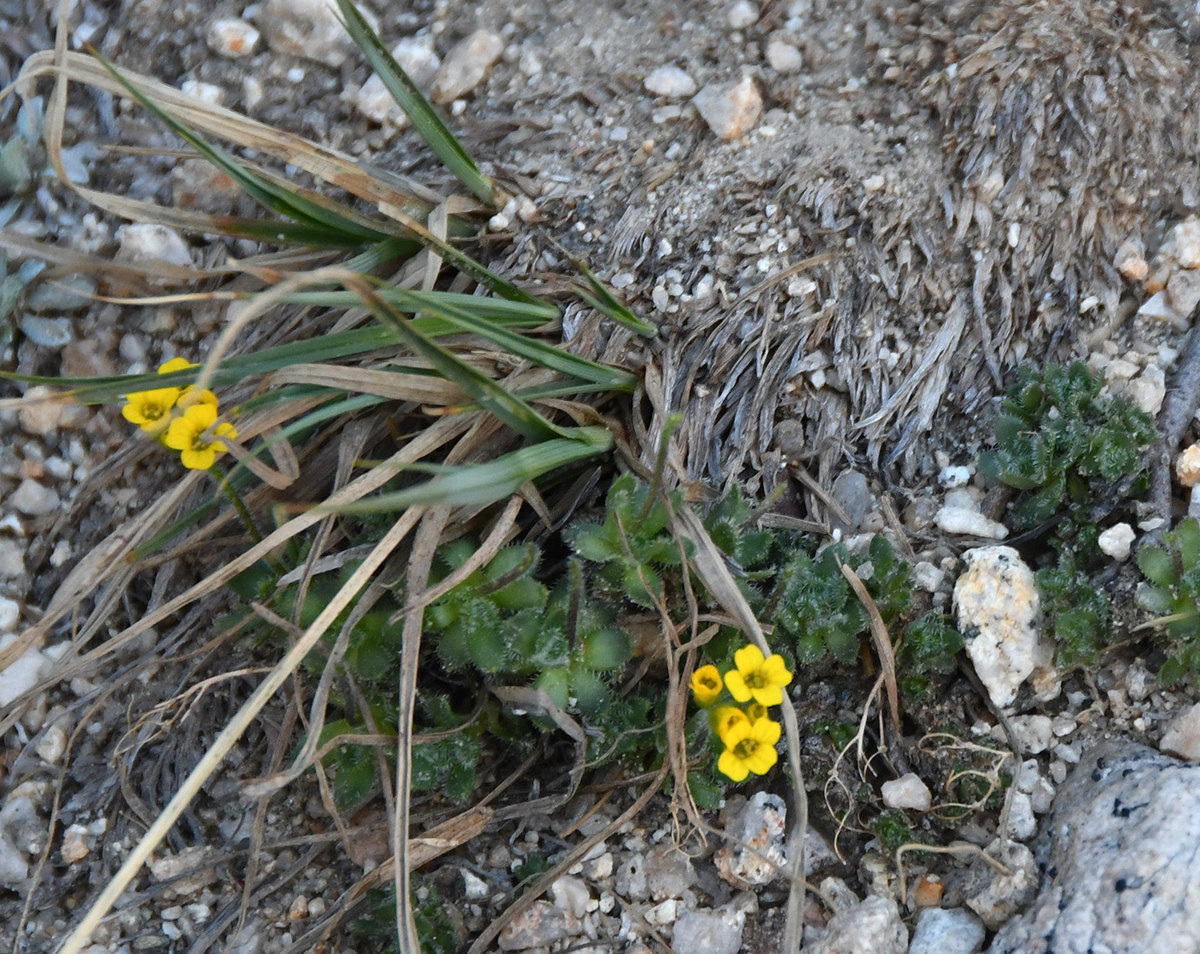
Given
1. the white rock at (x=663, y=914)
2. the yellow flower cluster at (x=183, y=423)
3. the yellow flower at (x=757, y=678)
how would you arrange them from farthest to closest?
the white rock at (x=663, y=914), the yellow flower cluster at (x=183, y=423), the yellow flower at (x=757, y=678)

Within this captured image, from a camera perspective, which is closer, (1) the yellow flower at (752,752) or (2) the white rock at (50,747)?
(1) the yellow flower at (752,752)

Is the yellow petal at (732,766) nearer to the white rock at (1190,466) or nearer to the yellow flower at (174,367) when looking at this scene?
the white rock at (1190,466)

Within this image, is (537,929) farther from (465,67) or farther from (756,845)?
(465,67)

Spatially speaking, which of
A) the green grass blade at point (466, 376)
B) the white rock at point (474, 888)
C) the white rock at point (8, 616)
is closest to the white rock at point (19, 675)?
the white rock at point (8, 616)

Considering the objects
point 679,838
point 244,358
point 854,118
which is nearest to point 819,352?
point 854,118

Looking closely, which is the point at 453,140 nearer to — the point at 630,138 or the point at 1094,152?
the point at 630,138
